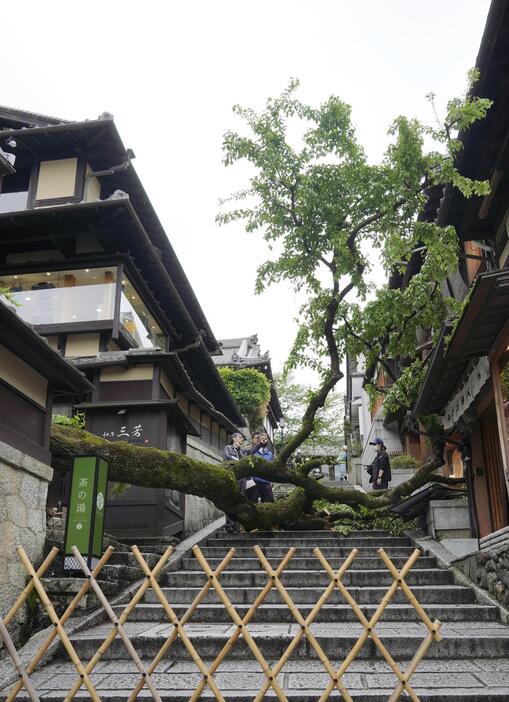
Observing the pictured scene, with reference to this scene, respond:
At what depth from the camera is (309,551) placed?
34.3 feet

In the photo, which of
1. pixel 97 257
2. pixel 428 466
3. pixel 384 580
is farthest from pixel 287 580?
pixel 97 257

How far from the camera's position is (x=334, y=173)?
10.9 metres

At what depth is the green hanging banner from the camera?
283 inches

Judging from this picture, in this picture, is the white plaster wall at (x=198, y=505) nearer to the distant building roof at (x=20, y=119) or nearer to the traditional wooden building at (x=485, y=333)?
the traditional wooden building at (x=485, y=333)

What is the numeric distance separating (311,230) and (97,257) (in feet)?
17.1

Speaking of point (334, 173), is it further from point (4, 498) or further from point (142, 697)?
point (142, 697)

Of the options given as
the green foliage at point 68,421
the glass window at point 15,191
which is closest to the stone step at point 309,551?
the green foliage at point 68,421

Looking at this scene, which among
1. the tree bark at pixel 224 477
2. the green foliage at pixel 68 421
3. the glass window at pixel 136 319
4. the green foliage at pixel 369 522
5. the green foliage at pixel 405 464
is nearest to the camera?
the tree bark at pixel 224 477

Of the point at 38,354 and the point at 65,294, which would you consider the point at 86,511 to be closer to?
the point at 38,354

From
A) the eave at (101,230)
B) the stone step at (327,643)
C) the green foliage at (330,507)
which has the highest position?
the eave at (101,230)

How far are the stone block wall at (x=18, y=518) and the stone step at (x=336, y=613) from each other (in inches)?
54.4

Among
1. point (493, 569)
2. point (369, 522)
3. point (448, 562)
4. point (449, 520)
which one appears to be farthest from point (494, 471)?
point (369, 522)

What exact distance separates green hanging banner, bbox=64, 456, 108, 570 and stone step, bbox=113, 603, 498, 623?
0.82m

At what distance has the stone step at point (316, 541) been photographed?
1088 centimetres
